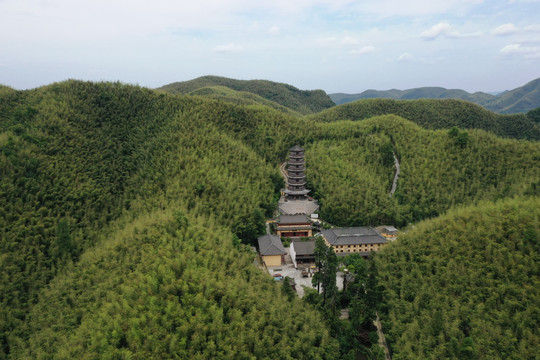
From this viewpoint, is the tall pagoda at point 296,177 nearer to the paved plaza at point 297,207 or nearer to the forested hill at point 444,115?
the paved plaza at point 297,207

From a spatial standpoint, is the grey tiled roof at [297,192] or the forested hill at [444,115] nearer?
the grey tiled roof at [297,192]

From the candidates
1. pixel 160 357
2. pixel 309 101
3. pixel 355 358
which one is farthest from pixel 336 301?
pixel 309 101

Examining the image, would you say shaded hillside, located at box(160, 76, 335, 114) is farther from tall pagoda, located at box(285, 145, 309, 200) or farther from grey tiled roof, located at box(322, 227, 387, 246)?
grey tiled roof, located at box(322, 227, 387, 246)

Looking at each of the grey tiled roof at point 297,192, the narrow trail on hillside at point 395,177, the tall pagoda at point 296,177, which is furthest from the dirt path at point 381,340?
the narrow trail on hillside at point 395,177

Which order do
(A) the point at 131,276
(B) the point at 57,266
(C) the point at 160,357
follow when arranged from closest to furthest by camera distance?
(C) the point at 160,357
(A) the point at 131,276
(B) the point at 57,266

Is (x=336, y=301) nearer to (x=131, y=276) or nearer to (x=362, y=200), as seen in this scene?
(x=131, y=276)

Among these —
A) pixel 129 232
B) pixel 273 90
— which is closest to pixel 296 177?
pixel 129 232
